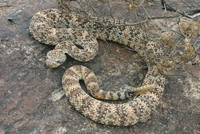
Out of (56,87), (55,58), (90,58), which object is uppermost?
(55,58)

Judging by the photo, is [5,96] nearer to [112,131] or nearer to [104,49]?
[112,131]

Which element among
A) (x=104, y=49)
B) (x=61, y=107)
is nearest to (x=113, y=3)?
(x=104, y=49)

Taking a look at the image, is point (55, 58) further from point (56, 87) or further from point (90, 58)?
point (90, 58)

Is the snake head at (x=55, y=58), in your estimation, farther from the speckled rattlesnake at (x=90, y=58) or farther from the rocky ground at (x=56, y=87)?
the rocky ground at (x=56, y=87)

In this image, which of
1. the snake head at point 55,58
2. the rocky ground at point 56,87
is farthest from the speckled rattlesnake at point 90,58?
the rocky ground at point 56,87

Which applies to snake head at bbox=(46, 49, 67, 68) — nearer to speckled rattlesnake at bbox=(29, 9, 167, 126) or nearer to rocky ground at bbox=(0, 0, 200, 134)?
speckled rattlesnake at bbox=(29, 9, 167, 126)

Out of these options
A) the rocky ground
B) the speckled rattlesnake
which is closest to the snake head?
the speckled rattlesnake

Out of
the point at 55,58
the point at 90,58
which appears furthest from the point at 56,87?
the point at 90,58
